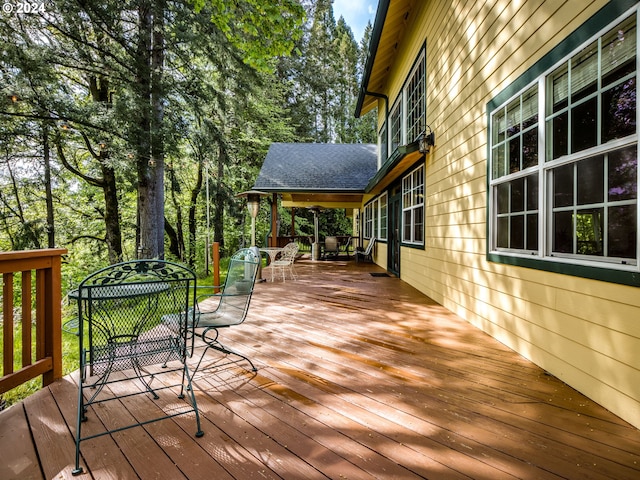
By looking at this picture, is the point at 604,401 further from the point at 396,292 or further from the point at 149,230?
the point at 149,230

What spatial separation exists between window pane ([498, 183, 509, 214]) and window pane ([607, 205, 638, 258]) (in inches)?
45.3

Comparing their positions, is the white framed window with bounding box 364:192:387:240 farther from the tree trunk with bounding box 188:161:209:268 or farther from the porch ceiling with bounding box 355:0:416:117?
the tree trunk with bounding box 188:161:209:268

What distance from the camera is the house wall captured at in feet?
6.20

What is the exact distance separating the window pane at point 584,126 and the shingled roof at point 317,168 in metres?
8.05

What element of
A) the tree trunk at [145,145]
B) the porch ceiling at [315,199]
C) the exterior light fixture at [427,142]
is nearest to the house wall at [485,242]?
the exterior light fixture at [427,142]

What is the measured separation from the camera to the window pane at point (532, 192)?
8.56ft

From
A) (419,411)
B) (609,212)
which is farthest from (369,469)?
(609,212)

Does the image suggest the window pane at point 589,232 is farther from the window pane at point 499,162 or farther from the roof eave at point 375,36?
the roof eave at point 375,36

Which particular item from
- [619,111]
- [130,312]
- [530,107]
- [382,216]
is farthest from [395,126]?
[130,312]

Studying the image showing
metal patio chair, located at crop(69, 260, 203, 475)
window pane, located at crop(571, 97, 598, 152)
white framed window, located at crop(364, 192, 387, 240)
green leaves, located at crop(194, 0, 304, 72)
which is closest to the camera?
metal patio chair, located at crop(69, 260, 203, 475)

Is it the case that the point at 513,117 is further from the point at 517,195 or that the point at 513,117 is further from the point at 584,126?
the point at 584,126

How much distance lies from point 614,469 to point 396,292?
4.27m

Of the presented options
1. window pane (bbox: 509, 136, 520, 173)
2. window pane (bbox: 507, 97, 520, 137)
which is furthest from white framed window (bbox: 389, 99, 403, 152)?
window pane (bbox: 509, 136, 520, 173)

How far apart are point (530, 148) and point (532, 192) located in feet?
1.28
